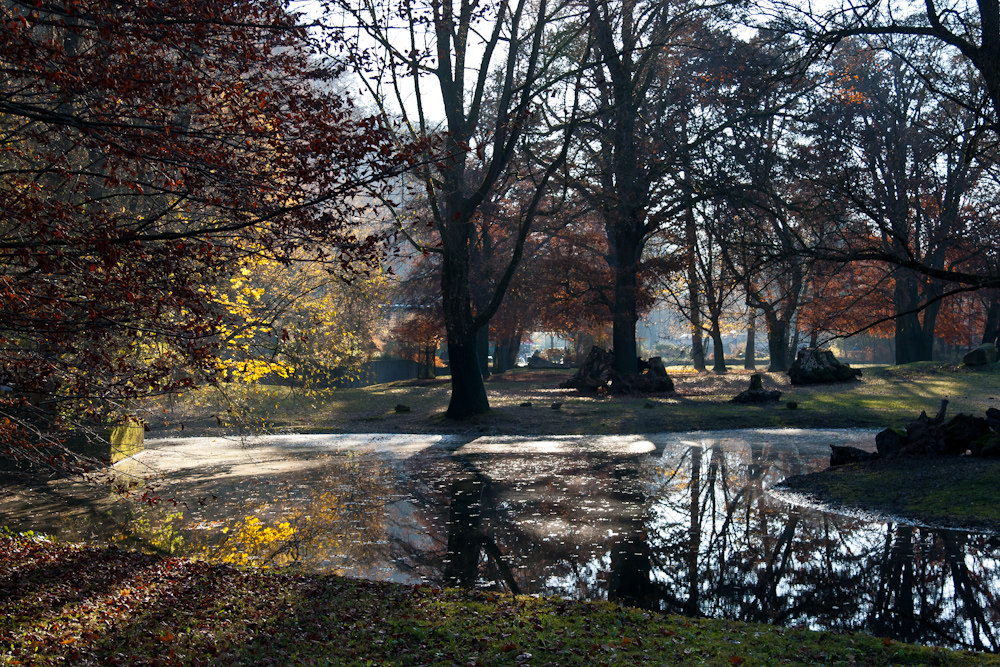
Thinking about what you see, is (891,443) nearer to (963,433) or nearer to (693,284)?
(963,433)

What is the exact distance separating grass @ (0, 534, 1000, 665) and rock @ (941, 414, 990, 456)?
7442mm

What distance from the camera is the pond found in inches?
293

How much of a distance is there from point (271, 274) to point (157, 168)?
64.0 feet

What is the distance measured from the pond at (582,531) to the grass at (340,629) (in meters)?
0.81

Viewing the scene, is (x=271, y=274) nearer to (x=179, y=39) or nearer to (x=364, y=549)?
(x=364, y=549)

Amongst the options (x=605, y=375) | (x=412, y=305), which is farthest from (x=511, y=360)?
(x=605, y=375)

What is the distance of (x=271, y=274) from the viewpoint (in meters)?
25.7

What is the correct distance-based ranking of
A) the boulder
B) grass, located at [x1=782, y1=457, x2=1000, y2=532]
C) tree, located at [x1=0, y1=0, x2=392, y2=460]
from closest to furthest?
tree, located at [x1=0, y1=0, x2=392, y2=460] < grass, located at [x1=782, y1=457, x2=1000, y2=532] < the boulder

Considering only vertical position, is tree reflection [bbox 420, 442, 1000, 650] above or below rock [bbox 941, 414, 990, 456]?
below

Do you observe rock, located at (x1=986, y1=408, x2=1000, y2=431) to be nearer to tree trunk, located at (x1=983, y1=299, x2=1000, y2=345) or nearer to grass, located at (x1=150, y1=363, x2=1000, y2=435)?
grass, located at (x1=150, y1=363, x2=1000, y2=435)

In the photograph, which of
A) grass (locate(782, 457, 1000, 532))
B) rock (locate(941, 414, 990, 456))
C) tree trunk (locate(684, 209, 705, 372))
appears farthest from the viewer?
tree trunk (locate(684, 209, 705, 372))

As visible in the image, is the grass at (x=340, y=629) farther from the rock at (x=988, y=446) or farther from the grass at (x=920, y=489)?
the rock at (x=988, y=446)

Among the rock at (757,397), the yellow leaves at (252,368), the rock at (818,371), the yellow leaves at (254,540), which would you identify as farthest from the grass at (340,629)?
the rock at (818,371)

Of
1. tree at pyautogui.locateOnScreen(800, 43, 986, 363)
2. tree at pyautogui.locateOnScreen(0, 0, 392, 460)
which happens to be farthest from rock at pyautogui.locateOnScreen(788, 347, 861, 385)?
tree at pyautogui.locateOnScreen(0, 0, 392, 460)
